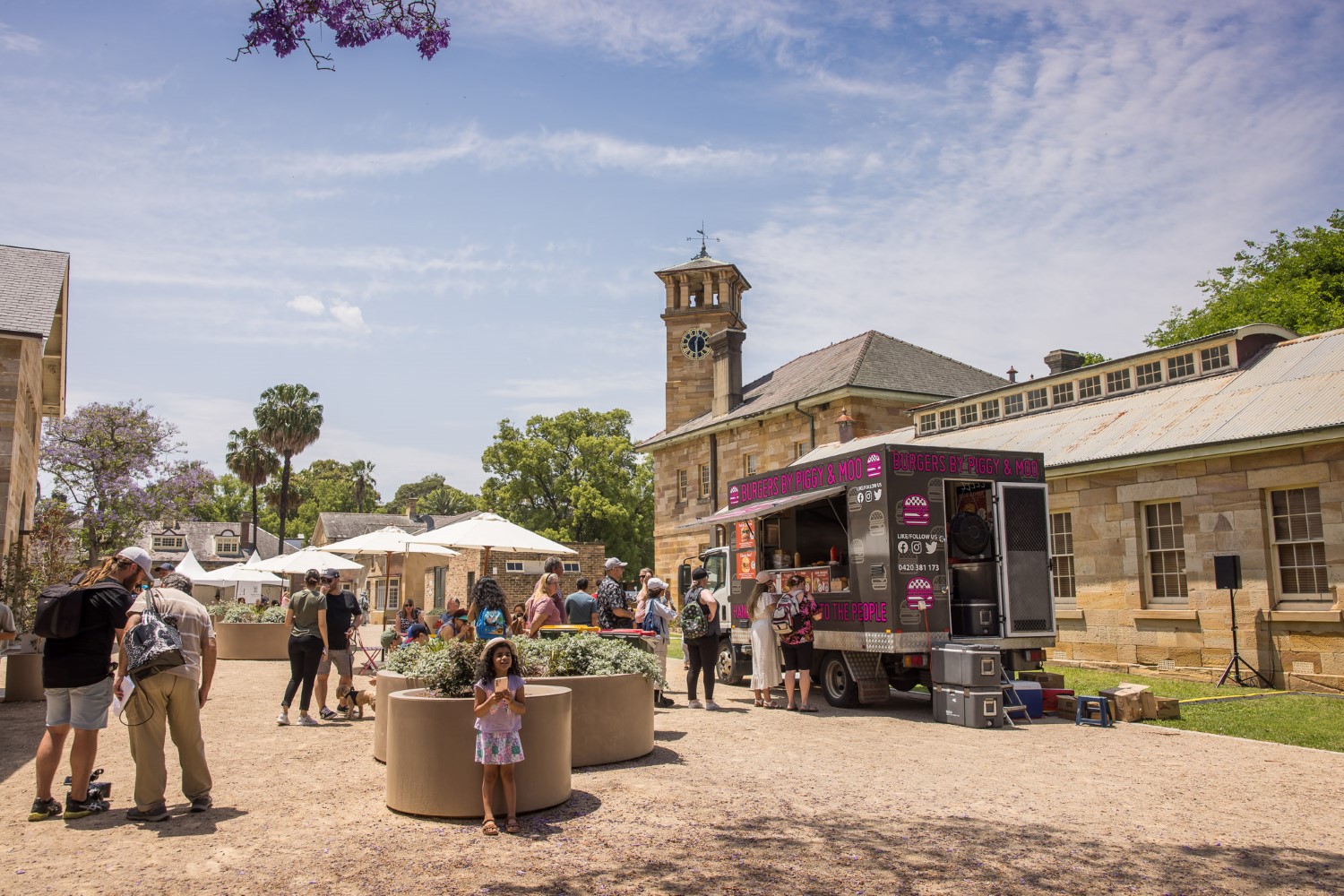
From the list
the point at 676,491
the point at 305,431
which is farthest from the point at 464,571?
the point at 305,431

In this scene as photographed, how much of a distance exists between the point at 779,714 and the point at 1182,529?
7.48 m

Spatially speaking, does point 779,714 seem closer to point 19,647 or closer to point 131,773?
point 131,773

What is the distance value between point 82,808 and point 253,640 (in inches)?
616

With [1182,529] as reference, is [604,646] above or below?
below

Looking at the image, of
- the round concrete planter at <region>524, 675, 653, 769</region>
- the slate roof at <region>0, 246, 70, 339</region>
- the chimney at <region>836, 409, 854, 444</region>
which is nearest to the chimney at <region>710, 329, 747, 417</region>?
the chimney at <region>836, 409, 854, 444</region>

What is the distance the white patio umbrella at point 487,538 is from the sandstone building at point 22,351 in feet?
24.6

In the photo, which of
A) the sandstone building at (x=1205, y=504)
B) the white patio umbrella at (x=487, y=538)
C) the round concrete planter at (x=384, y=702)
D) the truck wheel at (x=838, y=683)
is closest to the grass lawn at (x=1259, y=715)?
the sandstone building at (x=1205, y=504)

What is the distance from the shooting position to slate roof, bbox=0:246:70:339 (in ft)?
56.7

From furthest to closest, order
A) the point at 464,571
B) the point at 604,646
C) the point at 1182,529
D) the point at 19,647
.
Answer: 1. the point at 464,571
2. the point at 1182,529
3. the point at 19,647
4. the point at 604,646

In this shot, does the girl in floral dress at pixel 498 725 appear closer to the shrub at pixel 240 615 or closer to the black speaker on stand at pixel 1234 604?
the black speaker on stand at pixel 1234 604

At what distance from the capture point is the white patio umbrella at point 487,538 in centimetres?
1583

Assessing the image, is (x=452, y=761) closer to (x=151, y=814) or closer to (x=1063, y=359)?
(x=151, y=814)

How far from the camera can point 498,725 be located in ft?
20.3

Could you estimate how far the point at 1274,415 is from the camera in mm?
13820
